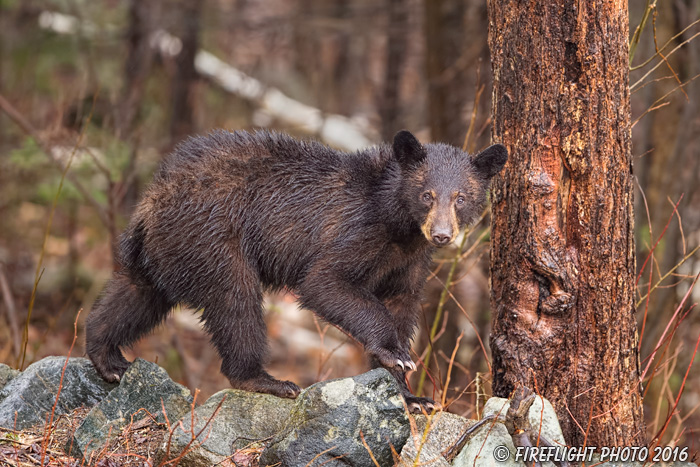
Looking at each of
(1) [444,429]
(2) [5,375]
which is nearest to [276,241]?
(1) [444,429]

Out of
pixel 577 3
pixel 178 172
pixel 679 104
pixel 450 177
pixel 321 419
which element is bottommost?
pixel 321 419

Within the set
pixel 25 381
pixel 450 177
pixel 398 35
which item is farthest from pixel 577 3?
pixel 398 35

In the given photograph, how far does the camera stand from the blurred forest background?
26.2ft

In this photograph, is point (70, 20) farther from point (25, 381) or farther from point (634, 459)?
point (634, 459)

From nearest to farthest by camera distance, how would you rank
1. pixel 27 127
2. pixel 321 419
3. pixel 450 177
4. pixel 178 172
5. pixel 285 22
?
pixel 321 419 < pixel 450 177 < pixel 178 172 < pixel 27 127 < pixel 285 22

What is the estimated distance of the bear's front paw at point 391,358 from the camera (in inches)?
186

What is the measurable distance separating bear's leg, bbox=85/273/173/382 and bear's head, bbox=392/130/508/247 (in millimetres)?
1835

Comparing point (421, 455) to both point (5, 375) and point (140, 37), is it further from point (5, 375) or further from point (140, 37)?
point (140, 37)

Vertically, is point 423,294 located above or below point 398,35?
below

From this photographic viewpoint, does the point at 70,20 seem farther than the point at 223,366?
Yes

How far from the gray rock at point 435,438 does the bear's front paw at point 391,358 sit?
0.31 m

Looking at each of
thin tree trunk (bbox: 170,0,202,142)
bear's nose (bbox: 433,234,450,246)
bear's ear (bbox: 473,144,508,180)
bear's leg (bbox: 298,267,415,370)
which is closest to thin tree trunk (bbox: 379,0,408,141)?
thin tree trunk (bbox: 170,0,202,142)

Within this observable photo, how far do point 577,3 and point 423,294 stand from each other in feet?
6.89

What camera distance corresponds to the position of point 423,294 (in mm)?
5379
